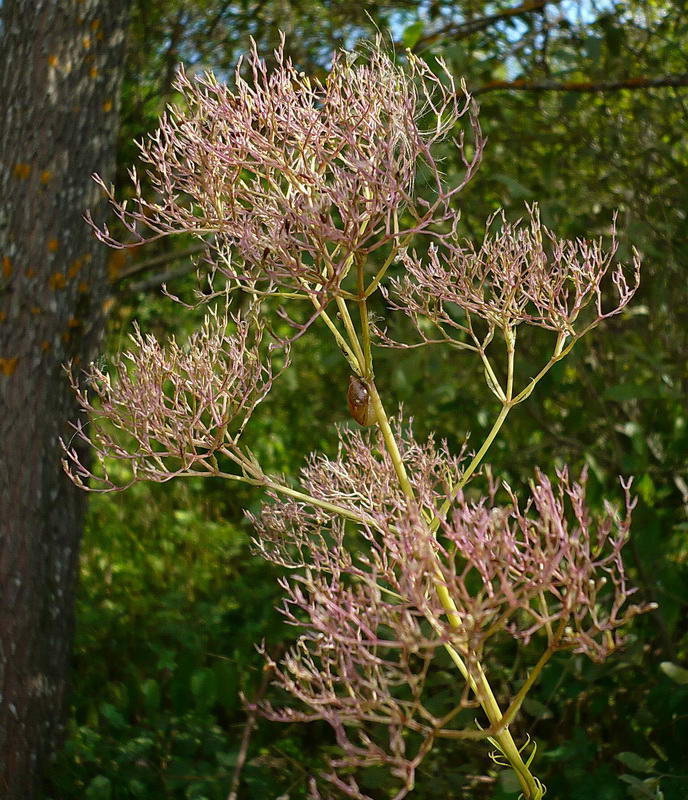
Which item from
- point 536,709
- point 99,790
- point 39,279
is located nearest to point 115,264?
point 39,279

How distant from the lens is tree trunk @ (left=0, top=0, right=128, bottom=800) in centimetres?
228

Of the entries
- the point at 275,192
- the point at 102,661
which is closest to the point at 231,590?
the point at 102,661

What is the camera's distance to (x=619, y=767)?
2.52 meters

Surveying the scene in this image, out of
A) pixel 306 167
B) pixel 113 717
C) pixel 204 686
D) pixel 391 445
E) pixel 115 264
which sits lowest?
pixel 113 717

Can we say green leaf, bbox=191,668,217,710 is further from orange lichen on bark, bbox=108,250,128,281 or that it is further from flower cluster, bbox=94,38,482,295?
flower cluster, bbox=94,38,482,295

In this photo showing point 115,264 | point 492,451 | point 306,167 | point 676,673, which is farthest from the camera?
point 492,451

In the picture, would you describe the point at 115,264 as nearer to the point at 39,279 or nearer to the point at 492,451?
the point at 39,279

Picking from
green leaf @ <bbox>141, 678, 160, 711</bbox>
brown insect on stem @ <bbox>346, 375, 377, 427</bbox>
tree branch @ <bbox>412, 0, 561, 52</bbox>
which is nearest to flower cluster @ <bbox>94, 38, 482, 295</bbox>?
brown insect on stem @ <bbox>346, 375, 377, 427</bbox>

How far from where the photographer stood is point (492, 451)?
2.80 metres

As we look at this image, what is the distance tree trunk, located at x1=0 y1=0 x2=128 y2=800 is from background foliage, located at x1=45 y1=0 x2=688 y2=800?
18cm

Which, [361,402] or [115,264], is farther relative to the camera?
[115,264]

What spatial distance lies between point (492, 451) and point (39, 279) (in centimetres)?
130

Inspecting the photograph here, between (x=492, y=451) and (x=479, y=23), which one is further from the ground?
(x=479, y=23)

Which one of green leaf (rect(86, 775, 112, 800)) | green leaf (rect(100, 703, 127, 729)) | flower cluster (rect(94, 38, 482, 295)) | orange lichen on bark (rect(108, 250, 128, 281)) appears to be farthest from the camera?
orange lichen on bark (rect(108, 250, 128, 281))
